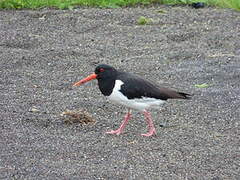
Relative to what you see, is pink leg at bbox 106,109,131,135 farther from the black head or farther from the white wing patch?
the black head

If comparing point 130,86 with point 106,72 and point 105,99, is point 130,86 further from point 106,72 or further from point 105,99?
point 105,99

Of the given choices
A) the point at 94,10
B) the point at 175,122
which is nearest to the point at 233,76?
the point at 175,122

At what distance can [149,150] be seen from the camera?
24.0 feet

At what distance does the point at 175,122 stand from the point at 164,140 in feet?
2.18

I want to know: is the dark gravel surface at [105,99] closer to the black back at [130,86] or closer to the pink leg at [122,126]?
the pink leg at [122,126]

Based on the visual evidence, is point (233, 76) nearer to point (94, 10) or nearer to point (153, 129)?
point (153, 129)

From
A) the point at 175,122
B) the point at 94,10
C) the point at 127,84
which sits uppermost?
the point at 127,84

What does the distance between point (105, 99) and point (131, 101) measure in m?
1.41

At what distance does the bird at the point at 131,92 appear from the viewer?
775 cm

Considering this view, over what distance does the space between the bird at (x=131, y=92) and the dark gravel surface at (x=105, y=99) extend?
34 cm

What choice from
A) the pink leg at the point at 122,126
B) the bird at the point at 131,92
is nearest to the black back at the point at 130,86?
the bird at the point at 131,92

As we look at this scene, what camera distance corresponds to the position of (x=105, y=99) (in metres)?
9.15

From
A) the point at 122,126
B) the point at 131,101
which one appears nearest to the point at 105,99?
the point at 122,126

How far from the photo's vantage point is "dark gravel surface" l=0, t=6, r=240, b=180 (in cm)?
689
